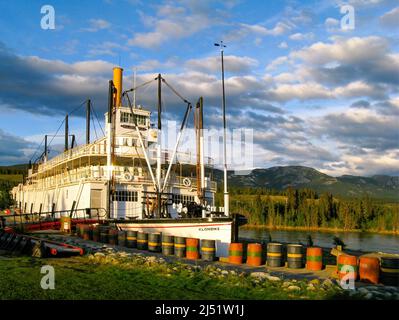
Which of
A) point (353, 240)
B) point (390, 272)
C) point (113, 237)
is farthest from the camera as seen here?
point (353, 240)

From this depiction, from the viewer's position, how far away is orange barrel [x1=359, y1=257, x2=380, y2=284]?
42.7ft

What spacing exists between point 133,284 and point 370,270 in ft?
22.8

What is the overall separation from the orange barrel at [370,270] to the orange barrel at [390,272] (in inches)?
8.9

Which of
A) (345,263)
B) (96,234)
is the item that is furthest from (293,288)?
(96,234)

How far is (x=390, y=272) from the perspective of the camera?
13.0 meters

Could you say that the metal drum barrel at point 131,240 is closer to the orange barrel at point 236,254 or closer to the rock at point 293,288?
the orange barrel at point 236,254

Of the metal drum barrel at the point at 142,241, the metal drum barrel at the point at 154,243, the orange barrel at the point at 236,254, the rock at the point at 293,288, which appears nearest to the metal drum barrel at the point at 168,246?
the metal drum barrel at the point at 154,243

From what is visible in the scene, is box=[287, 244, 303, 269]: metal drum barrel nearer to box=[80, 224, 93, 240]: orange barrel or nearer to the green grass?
the green grass

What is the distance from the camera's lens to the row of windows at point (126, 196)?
104 ft

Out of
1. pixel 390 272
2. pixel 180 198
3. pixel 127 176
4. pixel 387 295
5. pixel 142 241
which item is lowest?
pixel 387 295

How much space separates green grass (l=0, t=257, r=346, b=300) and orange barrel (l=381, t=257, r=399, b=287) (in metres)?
3.37

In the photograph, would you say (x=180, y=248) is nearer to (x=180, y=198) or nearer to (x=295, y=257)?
(x=295, y=257)

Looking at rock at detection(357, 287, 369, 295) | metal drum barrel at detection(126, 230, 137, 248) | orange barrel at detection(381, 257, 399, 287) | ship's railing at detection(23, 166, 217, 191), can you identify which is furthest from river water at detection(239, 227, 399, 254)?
rock at detection(357, 287, 369, 295)
